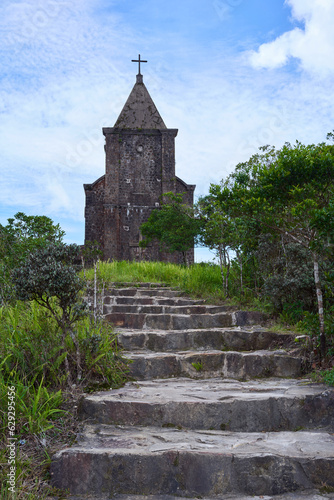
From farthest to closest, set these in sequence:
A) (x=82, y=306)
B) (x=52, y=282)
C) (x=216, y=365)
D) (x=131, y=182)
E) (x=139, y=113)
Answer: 1. (x=139, y=113)
2. (x=131, y=182)
3. (x=216, y=365)
4. (x=82, y=306)
5. (x=52, y=282)

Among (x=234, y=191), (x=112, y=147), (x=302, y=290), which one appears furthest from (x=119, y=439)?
(x=112, y=147)

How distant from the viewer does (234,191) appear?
5203 mm

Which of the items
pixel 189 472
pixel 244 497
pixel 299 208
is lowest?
pixel 244 497

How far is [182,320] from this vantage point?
6492 mm

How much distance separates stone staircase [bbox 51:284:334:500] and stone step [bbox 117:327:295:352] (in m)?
0.01

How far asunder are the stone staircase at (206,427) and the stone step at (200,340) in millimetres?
14

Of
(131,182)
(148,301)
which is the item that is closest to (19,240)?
(148,301)

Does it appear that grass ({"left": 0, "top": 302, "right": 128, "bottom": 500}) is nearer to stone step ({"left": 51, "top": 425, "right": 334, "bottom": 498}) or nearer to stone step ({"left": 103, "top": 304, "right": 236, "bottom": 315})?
stone step ({"left": 51, "top": 425, "right": 334, "bottom": 498})

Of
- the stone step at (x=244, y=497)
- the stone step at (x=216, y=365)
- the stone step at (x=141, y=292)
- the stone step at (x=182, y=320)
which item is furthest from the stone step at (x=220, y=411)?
the stone step at (x=141, y=292)

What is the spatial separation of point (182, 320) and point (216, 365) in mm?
1601

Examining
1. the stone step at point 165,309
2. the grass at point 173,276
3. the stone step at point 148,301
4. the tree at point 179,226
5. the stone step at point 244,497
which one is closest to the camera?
the stone step at point 244,497

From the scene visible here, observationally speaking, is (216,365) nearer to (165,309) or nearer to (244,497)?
(244,497)

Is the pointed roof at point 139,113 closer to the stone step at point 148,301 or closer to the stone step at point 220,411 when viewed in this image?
the stone step at point 148,301

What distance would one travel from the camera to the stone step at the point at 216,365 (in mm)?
4801
